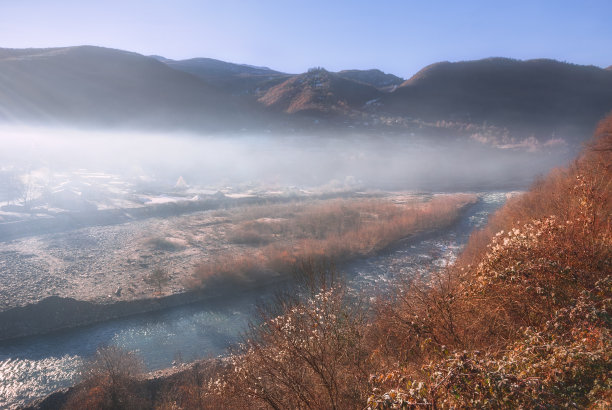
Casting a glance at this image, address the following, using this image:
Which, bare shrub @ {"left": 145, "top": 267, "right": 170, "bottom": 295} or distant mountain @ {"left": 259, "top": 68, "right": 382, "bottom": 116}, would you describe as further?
distant mountain @ {"left": 259, "top": 68, "right": 382, "bottom": 116}

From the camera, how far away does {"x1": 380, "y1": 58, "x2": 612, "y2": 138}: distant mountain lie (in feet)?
163

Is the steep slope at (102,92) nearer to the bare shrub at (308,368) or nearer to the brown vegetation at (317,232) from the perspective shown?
the brown vegetation at (317,232)

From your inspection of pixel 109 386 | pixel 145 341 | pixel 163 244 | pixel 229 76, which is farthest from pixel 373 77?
pixel 109 386

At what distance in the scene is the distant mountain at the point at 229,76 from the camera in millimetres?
66625

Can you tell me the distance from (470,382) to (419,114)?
58.6m

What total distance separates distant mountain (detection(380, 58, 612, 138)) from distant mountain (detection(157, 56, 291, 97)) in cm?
2480

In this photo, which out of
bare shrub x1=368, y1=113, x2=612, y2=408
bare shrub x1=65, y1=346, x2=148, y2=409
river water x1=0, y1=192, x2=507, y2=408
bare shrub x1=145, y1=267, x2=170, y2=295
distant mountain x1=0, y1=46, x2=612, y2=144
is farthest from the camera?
distant mountain x1=0, y1=46, x2=612, y2=144

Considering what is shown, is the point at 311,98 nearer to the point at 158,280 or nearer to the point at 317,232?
the point at 317,232

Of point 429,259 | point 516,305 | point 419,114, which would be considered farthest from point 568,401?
point 419,114

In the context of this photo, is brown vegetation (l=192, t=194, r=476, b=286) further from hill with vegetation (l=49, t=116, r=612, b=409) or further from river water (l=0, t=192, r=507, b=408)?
hill with vegetation (l=49, t=116, r=612, b=409)

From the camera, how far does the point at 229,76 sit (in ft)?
246

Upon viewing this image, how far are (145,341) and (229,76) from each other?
73.9 m

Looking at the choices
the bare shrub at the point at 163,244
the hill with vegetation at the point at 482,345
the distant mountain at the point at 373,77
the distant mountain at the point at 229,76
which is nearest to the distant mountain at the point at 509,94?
the distant mountain at the point at 373,77

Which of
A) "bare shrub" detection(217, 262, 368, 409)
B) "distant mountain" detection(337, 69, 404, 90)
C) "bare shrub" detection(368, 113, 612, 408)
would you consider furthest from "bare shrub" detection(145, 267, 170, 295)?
"distant mountain" detection(337, 69, 404, 90)
